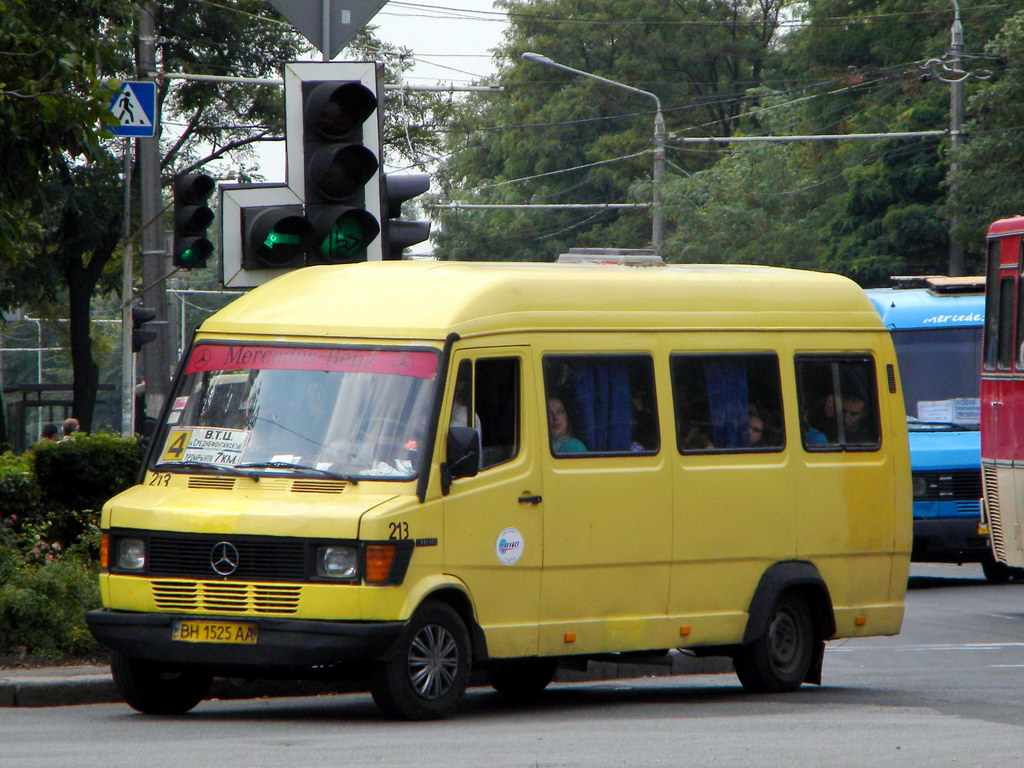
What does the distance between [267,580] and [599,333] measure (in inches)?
99.0

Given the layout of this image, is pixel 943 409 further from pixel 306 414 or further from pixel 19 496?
pixel 306 414

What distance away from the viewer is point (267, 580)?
→ 9.14 m

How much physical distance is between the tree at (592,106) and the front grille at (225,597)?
55.8 metres

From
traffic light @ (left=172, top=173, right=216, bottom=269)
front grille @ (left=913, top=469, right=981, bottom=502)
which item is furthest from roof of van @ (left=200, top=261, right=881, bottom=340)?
front grille @ (left=913, top=469, right=981, bottom=502)

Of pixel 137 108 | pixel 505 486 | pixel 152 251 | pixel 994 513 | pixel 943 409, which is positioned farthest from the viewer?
pixel 152 251

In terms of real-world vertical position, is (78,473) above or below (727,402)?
below

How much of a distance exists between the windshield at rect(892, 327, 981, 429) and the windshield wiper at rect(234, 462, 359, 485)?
38.0ft

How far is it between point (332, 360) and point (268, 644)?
1565mm

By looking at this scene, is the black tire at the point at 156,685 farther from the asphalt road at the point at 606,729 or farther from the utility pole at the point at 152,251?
the utility pole at the point at 152,251

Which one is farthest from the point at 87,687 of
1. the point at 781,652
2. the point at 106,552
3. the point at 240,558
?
the point at 781,652

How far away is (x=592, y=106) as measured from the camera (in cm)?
6594

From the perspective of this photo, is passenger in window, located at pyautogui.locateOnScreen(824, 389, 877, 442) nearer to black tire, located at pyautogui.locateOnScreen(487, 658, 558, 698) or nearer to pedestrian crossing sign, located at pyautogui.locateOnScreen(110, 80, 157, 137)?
black tire, located at pyautogui.locateOnScreen(487, 658, 558, 698)

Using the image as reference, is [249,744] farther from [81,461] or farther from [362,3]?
[81,461]

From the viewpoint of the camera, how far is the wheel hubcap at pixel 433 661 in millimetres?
9320
